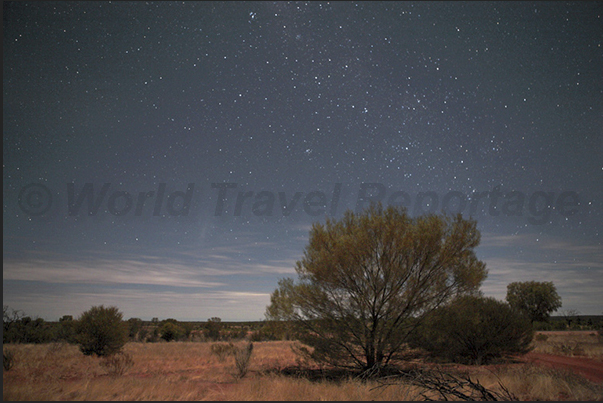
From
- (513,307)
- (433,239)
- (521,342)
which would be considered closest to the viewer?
(433,239)

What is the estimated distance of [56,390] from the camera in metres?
7.88

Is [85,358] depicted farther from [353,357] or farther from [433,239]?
[433,239]

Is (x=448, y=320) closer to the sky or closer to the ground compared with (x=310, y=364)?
closer to the sky

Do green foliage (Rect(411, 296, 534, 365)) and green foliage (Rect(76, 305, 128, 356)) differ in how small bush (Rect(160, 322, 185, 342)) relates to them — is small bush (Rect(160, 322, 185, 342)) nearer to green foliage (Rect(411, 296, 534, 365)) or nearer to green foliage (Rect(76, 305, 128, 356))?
green foliage (Rect(76, 305, 128, 356))

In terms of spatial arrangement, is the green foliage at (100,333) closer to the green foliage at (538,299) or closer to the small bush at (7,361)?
the small bush at (7,361)

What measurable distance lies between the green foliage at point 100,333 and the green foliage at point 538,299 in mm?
43160

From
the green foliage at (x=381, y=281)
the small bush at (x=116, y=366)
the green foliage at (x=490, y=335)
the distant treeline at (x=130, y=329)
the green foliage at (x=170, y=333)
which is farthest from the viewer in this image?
the green foliage at (x=170, y=333)

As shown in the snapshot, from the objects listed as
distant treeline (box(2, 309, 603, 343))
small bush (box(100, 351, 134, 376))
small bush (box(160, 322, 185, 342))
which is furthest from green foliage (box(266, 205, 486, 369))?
small bush (box(160, 322, 185, 342))

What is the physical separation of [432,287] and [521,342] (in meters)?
11.0

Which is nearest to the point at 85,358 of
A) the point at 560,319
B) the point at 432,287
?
the point at 432,287

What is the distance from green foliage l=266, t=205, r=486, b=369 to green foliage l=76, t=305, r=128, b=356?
1563 centimetres

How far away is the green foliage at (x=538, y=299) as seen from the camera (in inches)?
1688

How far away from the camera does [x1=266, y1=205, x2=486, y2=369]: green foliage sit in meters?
12.7

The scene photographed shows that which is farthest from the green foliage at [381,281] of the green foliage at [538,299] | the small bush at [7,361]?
the green foliage at [538,299]
